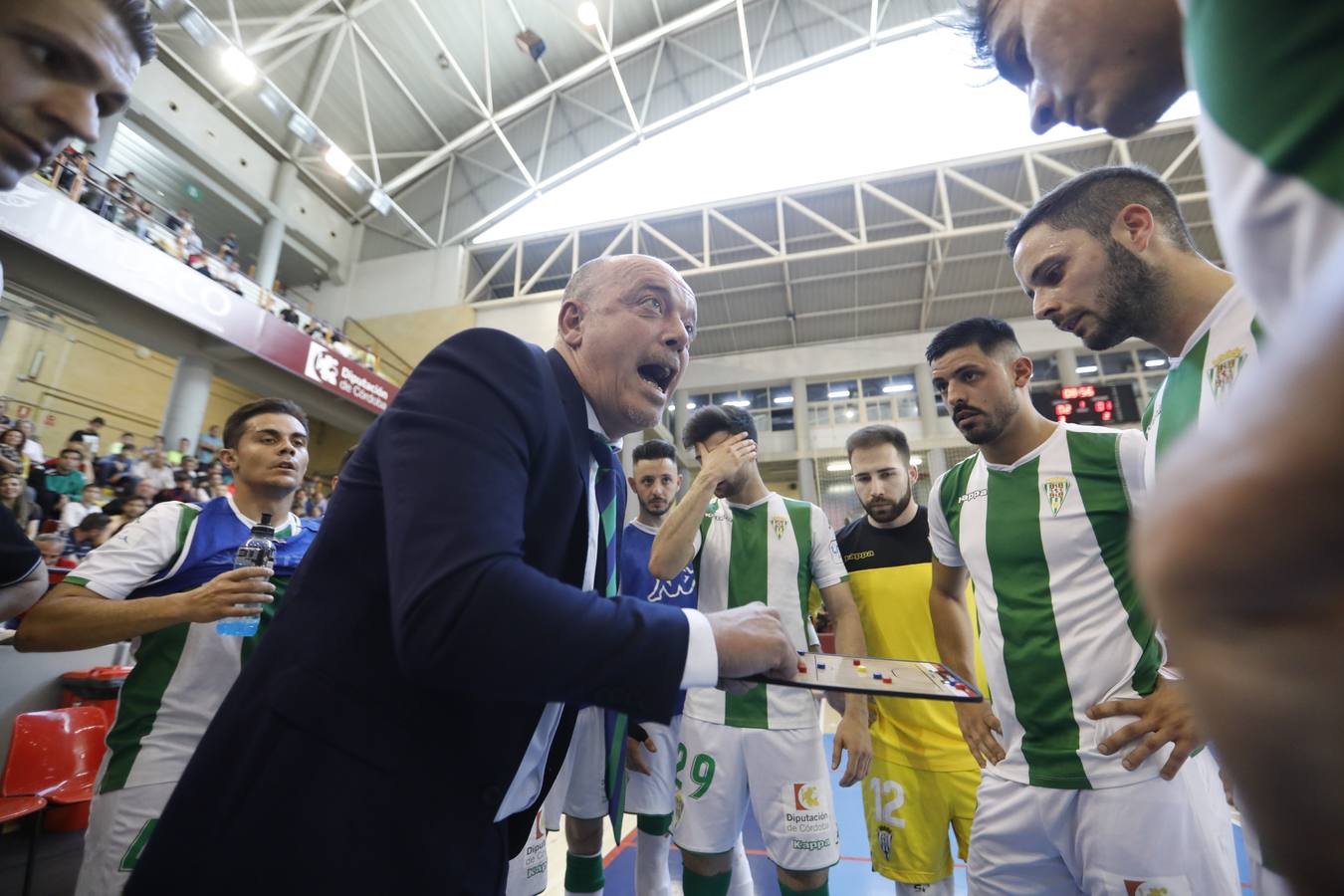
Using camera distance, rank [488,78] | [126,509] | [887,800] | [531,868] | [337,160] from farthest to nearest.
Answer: [488,78] → [337,160] → [126,509] → [887,800] → [531,868]

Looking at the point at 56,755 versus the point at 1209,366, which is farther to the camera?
the point at 56,755

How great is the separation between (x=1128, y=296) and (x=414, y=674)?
1.96 m

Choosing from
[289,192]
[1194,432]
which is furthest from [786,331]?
[1194,432]

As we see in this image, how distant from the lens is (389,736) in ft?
2.93

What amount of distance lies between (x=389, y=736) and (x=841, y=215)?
614 inches

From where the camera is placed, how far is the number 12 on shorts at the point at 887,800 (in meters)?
2.63

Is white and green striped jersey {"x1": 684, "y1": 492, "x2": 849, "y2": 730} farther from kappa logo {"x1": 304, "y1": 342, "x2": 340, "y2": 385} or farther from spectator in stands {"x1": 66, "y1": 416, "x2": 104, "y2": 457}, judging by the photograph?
kappa logo {"x1": 304, "y1": 342, "x2": 340, "y2": 385}

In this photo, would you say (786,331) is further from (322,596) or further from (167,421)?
(322,596)

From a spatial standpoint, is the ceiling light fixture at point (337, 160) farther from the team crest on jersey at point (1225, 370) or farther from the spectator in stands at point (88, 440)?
the team crest on jersey at point (1225, 370)

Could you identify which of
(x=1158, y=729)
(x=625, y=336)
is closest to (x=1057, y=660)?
(x=1158, y=729)

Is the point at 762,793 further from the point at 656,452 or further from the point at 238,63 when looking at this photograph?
the point at 238,63

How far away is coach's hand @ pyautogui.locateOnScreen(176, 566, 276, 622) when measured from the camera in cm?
183

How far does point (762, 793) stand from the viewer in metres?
2.59

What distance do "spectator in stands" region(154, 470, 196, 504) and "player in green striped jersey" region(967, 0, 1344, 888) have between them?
9.78 m
